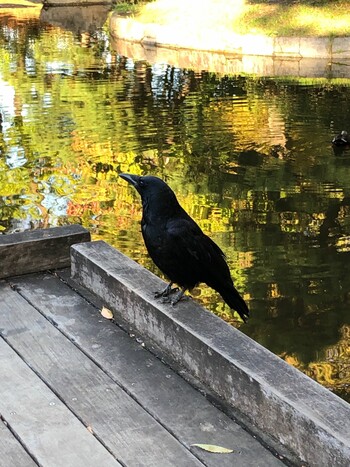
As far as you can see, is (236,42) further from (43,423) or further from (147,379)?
(43,423)

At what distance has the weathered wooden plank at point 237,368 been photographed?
276 centimetres

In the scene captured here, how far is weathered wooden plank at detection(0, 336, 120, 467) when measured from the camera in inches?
116

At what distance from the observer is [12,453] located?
9.76 feet

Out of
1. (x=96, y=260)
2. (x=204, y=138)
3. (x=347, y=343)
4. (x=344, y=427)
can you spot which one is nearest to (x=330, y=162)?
(x=204, y=138)

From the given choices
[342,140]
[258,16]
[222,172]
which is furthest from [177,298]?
[258,16]

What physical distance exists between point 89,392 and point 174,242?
2.61 feet

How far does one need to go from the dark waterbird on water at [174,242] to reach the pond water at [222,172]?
6.90 feet

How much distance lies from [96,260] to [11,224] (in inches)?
209

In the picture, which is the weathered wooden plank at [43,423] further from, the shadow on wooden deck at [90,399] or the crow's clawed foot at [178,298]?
the crow's clawed foot at [178,298]

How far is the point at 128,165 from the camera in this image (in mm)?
11906

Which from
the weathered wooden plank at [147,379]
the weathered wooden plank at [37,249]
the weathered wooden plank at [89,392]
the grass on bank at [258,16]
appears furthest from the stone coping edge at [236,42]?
the weathered wooden plank at [89,392]

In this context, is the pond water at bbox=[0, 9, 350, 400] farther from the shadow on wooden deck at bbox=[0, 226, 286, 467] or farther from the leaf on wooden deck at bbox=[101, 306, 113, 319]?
the shadow on wooden deck at bbox=[0, 226, 286, 467]

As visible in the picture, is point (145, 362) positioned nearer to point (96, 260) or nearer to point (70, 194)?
point (96, 260)

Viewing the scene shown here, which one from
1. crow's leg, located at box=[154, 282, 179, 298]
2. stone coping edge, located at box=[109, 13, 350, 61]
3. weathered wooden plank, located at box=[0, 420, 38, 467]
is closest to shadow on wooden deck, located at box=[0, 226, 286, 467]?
weathered wooden plank, located at box=[0, 420, 38, 467]
